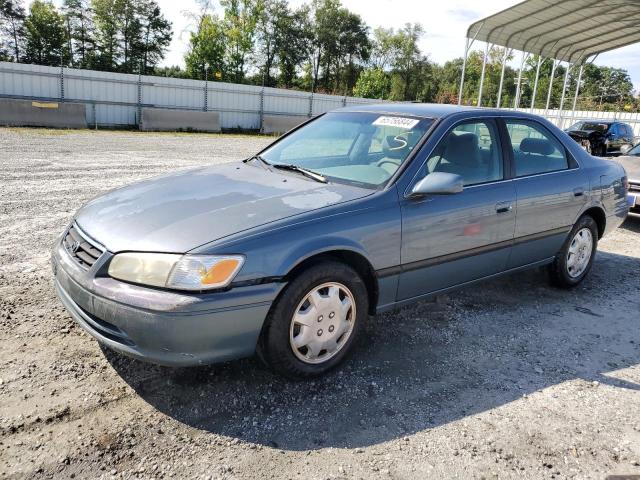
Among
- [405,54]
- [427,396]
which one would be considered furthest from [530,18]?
[405,54]

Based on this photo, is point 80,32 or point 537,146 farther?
point 80,32

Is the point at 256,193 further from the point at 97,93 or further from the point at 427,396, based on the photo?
the point at 97,93

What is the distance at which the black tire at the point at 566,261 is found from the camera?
459 centimetres

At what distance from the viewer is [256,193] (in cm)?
314

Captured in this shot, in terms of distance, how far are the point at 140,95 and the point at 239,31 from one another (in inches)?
1311

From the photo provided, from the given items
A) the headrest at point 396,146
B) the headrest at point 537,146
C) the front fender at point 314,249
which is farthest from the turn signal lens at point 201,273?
the headrest at point 537,146

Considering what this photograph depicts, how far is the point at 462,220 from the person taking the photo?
11.5 feet

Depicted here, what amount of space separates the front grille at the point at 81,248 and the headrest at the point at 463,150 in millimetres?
2352

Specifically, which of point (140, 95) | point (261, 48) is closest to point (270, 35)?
point (261, 48)

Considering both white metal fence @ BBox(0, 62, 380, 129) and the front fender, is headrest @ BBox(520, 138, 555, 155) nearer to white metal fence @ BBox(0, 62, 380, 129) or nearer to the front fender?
the front fender

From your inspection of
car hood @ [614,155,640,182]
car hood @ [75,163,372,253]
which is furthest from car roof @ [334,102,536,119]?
car hood @ [614,155,640,182]

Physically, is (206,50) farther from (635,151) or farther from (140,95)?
(635,151)

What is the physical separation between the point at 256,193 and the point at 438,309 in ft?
6.31

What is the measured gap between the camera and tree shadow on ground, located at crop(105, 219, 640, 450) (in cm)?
261
